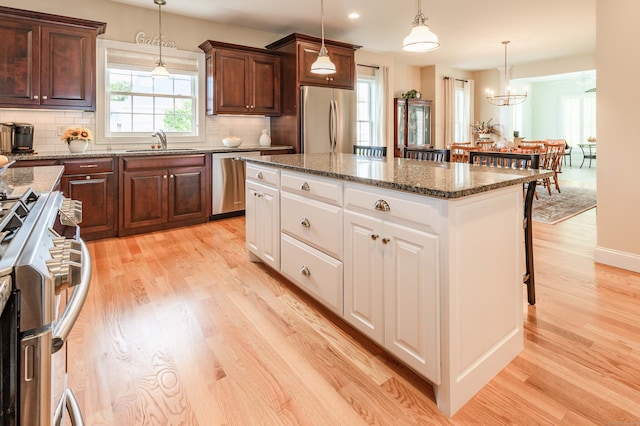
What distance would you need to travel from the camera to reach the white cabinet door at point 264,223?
2.82 metres

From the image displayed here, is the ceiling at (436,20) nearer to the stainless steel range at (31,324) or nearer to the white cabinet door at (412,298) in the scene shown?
the white cabinet door at (412,298)

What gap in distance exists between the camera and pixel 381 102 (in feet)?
24.5

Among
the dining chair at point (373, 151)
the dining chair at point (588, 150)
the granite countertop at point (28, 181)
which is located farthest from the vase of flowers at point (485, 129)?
the granite countertop at point (28, 181)

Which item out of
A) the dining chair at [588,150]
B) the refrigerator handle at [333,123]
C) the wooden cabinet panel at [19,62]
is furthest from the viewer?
the dining chair at [588,150]

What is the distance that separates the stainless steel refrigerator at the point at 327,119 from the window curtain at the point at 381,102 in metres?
1.77

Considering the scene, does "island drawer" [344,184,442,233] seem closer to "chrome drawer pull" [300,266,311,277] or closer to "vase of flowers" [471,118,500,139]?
"chrome drawer pull" [300,266,311,277]

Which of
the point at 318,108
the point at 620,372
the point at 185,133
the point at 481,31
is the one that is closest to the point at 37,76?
the point at 185,133

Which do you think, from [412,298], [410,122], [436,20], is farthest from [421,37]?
[410,122]

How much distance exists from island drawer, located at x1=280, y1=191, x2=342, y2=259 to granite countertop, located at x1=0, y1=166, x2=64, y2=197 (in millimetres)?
1304

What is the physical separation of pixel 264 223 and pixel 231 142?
2.59 metres

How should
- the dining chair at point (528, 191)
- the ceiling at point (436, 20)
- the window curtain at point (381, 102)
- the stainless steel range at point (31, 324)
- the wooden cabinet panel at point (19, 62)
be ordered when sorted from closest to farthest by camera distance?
the stainless steel range at point (31, 324), the dining chair at point (528, 191), the wooden cabinet panel at point (19, 62), the ceiling at point (436, 20), the window curtain at point (381, 102)

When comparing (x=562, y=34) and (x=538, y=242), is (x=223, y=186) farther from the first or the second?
(x=562, y=34)

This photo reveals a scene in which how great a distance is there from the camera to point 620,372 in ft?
5.75

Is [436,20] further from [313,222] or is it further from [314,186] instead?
[313,222]
